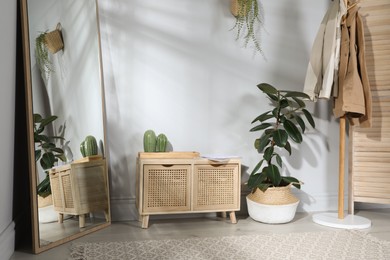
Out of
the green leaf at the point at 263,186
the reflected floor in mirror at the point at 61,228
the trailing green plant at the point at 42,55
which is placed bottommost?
the reflected floor in mirror at the point at 61,228

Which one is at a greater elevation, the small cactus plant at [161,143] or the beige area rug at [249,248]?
the small cactus plant at [161,143]

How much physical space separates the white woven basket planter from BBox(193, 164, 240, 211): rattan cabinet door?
0.54 feet

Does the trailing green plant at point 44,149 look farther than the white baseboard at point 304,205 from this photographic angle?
No

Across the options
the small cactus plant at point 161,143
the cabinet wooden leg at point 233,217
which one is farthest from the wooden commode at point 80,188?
→ the cabinet wooden leg at point 233,217

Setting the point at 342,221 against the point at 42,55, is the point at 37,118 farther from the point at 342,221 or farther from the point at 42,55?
the point at 342,221

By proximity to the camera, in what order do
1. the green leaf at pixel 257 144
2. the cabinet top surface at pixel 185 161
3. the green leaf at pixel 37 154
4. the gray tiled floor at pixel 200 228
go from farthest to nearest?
the green leaf at pixel 257 144 → the cabinet top surface at pixel 185 161 → the gray tiled floor at pixel 200 228 → the green leaf at pixel 37 154

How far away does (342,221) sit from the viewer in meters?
2.71

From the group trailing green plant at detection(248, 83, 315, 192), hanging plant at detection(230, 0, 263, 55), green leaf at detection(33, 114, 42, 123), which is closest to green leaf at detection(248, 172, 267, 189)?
trailing green plant at detection(248, 83, 315, 192)

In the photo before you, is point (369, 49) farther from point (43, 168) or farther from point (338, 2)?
point (43, 168)

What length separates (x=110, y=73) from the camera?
2.82 metres

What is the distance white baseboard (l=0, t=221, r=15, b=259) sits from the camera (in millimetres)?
1948

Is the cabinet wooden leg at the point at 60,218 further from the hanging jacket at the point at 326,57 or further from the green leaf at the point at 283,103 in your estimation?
the hanging jacket at the point at 326,57

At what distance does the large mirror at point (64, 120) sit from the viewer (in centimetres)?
214

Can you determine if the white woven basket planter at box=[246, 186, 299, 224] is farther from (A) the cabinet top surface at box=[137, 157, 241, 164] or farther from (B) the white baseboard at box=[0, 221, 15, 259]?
(B) the white baseboard at box=[0, 221, 15, 259]
